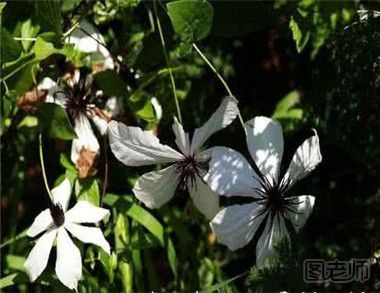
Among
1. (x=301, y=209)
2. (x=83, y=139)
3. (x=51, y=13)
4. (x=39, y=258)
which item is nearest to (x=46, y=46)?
(x=51, y=13)

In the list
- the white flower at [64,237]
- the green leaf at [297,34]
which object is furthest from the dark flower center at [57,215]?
the green leaf at [297,34]

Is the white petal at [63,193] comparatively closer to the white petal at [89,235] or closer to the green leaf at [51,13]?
the white petal at [89,235]

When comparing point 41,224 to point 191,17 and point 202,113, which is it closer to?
point 191,17

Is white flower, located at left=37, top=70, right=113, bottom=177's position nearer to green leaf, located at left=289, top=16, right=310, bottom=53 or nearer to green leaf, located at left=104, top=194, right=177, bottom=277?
green leaf, located at left=104, top=194, right=177, bottom=277

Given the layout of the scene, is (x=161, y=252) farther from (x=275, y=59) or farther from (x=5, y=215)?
(x=275, y=59)

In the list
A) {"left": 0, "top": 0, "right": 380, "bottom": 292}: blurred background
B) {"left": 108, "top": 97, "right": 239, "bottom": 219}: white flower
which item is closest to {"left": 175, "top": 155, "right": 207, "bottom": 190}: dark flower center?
{"left": 108, "top": 97, "right": 239, "bottom": 219}: white flower

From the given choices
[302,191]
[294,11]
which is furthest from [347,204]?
[294,11]
